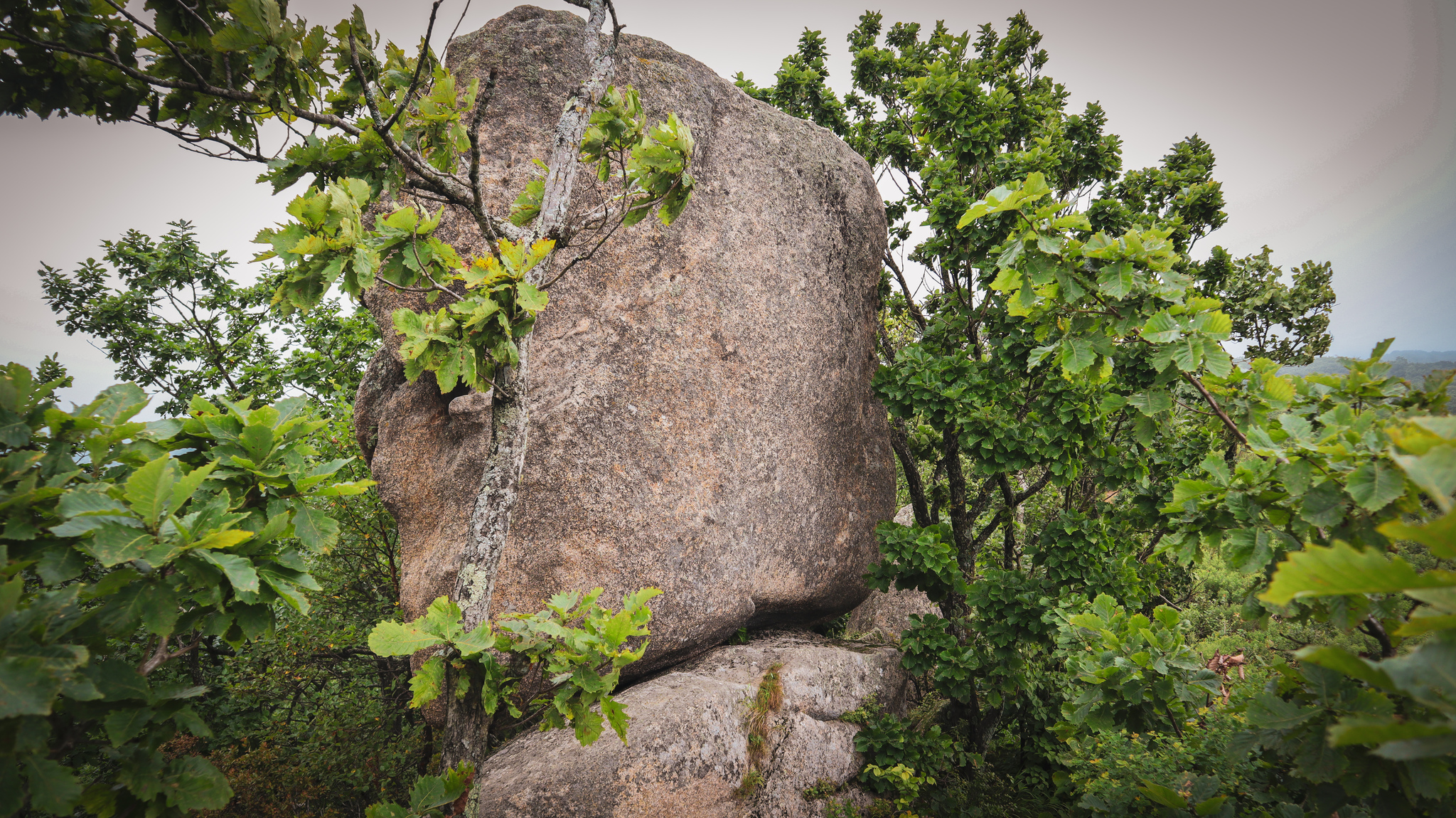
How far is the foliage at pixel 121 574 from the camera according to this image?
4.38ft

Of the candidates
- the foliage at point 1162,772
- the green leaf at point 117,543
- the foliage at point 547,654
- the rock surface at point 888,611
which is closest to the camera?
the green leaf at point 117,543

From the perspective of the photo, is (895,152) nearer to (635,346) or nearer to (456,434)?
(635,346)

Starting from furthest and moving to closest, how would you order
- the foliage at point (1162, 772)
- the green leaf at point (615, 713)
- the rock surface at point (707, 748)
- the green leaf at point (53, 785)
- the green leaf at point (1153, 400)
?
the rock surface at point (707, 748) < the green leaf at point (1153, 400) < the foliage at point (1162, 772) < the green leaf at point (615, 713) < the green leaf at point (53, 785)

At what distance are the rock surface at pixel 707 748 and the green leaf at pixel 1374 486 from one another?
3614 millimetres

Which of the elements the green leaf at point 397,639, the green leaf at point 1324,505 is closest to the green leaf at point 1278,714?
the green leaf at point 1324,505

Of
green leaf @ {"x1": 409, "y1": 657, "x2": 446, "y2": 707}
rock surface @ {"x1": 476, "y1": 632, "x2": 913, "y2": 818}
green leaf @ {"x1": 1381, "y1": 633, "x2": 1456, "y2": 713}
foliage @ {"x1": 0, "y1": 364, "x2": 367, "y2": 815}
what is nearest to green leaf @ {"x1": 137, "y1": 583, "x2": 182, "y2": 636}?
foliage @ {"x1": 0, "y1": 364, "x2": 367, "y2": 815}

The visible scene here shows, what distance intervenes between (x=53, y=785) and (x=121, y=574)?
0.52m

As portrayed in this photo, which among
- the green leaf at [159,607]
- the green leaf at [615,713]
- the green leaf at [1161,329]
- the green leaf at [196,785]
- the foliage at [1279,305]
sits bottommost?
the green leaf at [196,785]

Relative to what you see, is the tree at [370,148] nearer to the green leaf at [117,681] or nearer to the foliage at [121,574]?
the foliage at [121,574]

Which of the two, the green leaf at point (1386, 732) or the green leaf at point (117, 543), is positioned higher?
the green leaf at point (117, 543)

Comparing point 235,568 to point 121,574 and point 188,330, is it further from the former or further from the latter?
point 188,330

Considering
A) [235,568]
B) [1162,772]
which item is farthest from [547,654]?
[1162,772]

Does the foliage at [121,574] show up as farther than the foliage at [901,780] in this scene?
No

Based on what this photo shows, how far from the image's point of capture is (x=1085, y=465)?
269 inches
